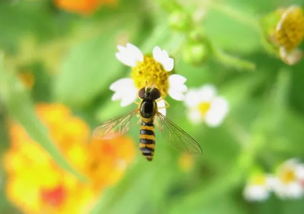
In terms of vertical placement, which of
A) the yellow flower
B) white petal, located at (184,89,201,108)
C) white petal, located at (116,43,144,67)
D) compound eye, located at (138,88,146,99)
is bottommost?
→ compound eye, located at (138,88,146,99)

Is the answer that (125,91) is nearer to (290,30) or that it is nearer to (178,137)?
(178,137)

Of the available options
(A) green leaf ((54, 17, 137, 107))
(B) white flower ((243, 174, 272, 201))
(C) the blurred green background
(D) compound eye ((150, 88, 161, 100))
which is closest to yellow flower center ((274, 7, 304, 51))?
(C) the blurred green background

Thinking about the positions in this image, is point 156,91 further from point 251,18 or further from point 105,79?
point 105,79

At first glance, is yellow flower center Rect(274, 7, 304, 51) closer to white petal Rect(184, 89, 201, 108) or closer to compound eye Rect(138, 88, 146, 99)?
compound eye Rect(138, 88, 146, 99)

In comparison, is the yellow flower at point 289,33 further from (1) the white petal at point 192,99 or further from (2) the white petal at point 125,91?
(1) the white petal at point 192,99

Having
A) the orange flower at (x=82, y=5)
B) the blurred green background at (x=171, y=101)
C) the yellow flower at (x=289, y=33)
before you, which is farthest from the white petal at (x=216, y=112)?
the orange flower at (x=82, y=5)

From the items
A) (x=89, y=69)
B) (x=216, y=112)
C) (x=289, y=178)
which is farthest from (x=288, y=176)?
(x=89, y=69)

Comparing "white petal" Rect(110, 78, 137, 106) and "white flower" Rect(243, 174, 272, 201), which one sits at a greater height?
"white flower" Rect(243, 174, 272, 201)

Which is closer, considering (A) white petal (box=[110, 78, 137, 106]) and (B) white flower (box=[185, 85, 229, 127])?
(A) white petal (box=[110, 78, 137, 106])
